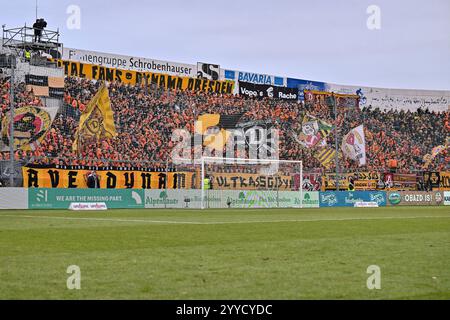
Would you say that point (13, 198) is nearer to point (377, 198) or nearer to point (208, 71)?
point (377, 198)

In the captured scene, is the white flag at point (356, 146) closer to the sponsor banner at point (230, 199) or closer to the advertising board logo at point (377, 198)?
the advertising board logo at point (377, 198)

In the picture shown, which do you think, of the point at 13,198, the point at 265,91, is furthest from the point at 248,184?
the point at 265,91

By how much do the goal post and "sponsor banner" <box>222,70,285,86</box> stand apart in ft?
51.5

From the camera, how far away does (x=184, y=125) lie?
5447 centimetres

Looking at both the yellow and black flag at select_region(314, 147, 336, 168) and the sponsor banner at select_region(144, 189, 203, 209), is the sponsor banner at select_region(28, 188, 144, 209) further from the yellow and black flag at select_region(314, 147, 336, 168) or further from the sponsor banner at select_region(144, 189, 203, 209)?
the yellow and black flag at select_region(314, 147, 336, 168)

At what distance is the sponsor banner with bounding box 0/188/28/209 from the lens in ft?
120

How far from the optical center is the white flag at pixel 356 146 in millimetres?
61344

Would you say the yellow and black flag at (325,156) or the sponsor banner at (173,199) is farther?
the yellow and black flag at (325,156)

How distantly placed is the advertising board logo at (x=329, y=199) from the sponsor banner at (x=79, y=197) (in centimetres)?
1467

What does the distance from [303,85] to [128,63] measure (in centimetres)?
2032

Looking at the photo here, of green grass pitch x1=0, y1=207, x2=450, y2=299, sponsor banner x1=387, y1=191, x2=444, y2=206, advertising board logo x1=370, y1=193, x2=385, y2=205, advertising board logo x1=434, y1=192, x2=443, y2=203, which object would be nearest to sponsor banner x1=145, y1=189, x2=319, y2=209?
advertising board logo x1=370, y1=193, x2=385, y2=205

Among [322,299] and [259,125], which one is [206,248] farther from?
[259,125]

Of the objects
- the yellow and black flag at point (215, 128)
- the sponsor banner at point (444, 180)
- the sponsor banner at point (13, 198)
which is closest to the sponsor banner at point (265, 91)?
the yellow and black flag at point (215, 128)
